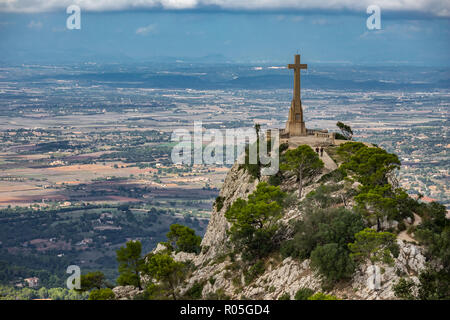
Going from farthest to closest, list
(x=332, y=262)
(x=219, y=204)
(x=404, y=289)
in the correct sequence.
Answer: (x=219, y=204)
(x=332, y=262)
(x=404, y=289)

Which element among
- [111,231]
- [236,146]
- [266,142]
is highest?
[266,142]

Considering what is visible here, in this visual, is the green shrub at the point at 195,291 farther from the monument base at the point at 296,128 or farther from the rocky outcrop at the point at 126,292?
the monument base at the point at 296,128

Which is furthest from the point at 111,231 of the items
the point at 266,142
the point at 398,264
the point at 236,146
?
the point at 398,264

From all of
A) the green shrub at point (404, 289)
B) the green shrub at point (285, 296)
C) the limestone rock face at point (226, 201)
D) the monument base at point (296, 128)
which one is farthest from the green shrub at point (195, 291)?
the monument base at point (296, 128)

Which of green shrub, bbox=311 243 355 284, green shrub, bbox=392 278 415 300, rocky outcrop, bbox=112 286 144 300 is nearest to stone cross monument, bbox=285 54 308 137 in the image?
rocky outcrop, bbox=112 286 144 300

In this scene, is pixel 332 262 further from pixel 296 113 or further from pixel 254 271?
pixel 296 113

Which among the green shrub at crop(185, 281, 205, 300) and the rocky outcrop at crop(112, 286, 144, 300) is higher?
the green shrub at crop(185, 281, 205, 300)

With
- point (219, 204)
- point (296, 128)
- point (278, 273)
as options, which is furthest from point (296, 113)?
point (278, 273)

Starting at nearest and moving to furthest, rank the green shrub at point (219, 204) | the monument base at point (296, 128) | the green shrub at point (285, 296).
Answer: the green shrub at point (285, 296)
the green shrub at point (219, 204)
the monument base at point (296, 128)

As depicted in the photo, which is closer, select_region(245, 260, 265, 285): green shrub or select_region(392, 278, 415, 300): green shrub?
select_region(392, 278, 415, 300): green shrub

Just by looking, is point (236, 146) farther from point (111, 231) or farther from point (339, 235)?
point (339, 235)

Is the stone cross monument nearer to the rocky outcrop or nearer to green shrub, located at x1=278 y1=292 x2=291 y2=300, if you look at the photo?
the rocky outcrop
